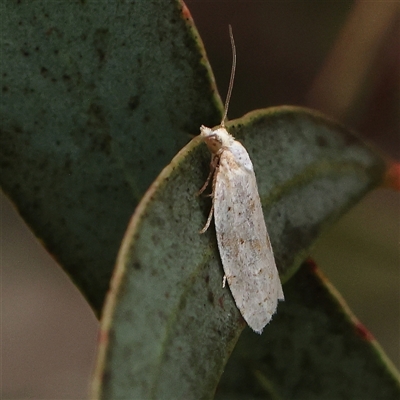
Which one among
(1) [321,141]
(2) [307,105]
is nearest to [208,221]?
(1) [321,141]

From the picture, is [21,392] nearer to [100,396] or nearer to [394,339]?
[394,339]

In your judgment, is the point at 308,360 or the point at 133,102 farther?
the point at 308,360

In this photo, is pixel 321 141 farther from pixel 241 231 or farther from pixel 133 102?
pixel 133 102

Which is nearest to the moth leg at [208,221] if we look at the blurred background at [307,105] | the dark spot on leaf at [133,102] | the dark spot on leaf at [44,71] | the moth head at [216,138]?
the moth head at [216,138]

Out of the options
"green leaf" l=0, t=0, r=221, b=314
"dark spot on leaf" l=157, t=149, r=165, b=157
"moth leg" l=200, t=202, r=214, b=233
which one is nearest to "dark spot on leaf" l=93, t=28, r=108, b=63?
"green leaf" l=0, t=0, r=221, b=314

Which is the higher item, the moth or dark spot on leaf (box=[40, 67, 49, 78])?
dark spot on leaf (box=[40, 67, 49, 78])

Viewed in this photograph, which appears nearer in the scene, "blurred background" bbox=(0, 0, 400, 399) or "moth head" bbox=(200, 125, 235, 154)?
"moth head" bbox=(200, 125, 235, 154)

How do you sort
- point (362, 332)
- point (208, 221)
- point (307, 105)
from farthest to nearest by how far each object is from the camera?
point (307, 105)
point (362, 332)
point (208, 221)

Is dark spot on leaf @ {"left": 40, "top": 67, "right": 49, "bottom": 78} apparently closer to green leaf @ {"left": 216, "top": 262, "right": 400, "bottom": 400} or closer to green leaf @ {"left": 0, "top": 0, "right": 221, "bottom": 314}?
green leaf @ {"left": 0, "top": 0, "right": 221, "bottom": 314}

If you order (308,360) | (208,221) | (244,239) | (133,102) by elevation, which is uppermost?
(133,102)
